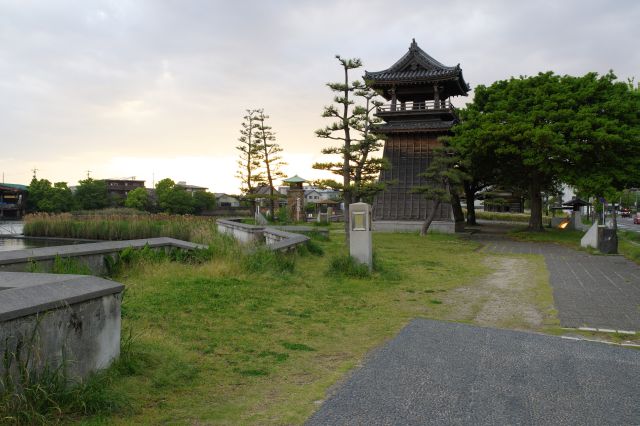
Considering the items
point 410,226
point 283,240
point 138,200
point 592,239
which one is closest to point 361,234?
point 283,240

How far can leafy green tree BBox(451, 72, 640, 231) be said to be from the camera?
22.3m

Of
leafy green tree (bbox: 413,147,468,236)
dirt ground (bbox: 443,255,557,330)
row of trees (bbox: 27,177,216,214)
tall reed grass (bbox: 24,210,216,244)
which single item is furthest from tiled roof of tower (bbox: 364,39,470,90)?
row of trees (bbox: 27,177,216,214)

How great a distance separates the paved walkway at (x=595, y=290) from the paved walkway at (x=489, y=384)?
1933 mm

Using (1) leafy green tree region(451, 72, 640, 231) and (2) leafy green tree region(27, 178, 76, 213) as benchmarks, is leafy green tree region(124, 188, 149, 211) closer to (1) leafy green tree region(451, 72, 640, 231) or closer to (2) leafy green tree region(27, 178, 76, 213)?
(2) leafy green tree region(27, 178, 76, 213)

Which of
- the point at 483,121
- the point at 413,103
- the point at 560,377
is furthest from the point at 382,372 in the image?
the point at 413,103

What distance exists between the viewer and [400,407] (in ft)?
12.7

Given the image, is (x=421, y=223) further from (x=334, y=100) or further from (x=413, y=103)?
(x=334, y=100)

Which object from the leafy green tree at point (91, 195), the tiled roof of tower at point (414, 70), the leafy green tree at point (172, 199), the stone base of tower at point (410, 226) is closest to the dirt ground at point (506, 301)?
the stone base of tower at point (410, 226)

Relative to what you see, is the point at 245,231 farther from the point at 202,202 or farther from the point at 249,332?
the point at 202,202

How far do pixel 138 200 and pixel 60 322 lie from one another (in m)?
63.2

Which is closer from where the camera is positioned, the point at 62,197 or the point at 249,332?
the point at 249,332

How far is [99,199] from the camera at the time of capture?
5912 centimetres

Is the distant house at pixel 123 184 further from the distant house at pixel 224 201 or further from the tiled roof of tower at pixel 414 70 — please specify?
the tiled roof of tower at pixel 414 70

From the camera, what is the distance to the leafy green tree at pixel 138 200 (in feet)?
204
